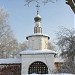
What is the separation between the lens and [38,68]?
1006 inches

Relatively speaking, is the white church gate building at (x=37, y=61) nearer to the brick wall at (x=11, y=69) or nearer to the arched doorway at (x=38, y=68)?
the arched doorway at (x=38, y=68)

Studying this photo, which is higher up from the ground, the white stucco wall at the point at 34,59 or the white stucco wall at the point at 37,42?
the white stucco wall at the point at 37,42

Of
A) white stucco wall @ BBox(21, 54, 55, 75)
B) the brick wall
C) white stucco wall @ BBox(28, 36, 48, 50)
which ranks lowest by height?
the brick wall

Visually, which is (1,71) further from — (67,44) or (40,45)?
(67,44)

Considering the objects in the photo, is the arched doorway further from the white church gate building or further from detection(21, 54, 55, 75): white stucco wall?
detection(21, 54, 55, 75): white stucco wall

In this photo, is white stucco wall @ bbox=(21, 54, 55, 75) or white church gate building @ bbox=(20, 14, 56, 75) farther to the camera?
white stucco wall @ bbox=(21, 54, 55, 75)

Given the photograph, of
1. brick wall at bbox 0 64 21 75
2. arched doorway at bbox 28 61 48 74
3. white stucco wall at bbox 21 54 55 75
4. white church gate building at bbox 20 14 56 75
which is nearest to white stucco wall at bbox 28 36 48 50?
white church gate building at bbox 20 14 56 75

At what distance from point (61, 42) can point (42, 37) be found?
6.38m

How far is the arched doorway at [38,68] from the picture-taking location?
25312 millimetres

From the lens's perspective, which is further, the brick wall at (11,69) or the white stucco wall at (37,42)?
the white stucco wall at (37,42)

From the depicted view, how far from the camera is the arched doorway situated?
2531cm

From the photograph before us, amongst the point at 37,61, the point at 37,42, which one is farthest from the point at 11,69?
the point at 37,42

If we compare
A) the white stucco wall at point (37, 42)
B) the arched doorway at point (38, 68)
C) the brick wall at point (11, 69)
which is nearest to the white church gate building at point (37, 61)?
the arched doorway at point (38, 68)

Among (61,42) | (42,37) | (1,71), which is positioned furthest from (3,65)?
(61,42)
